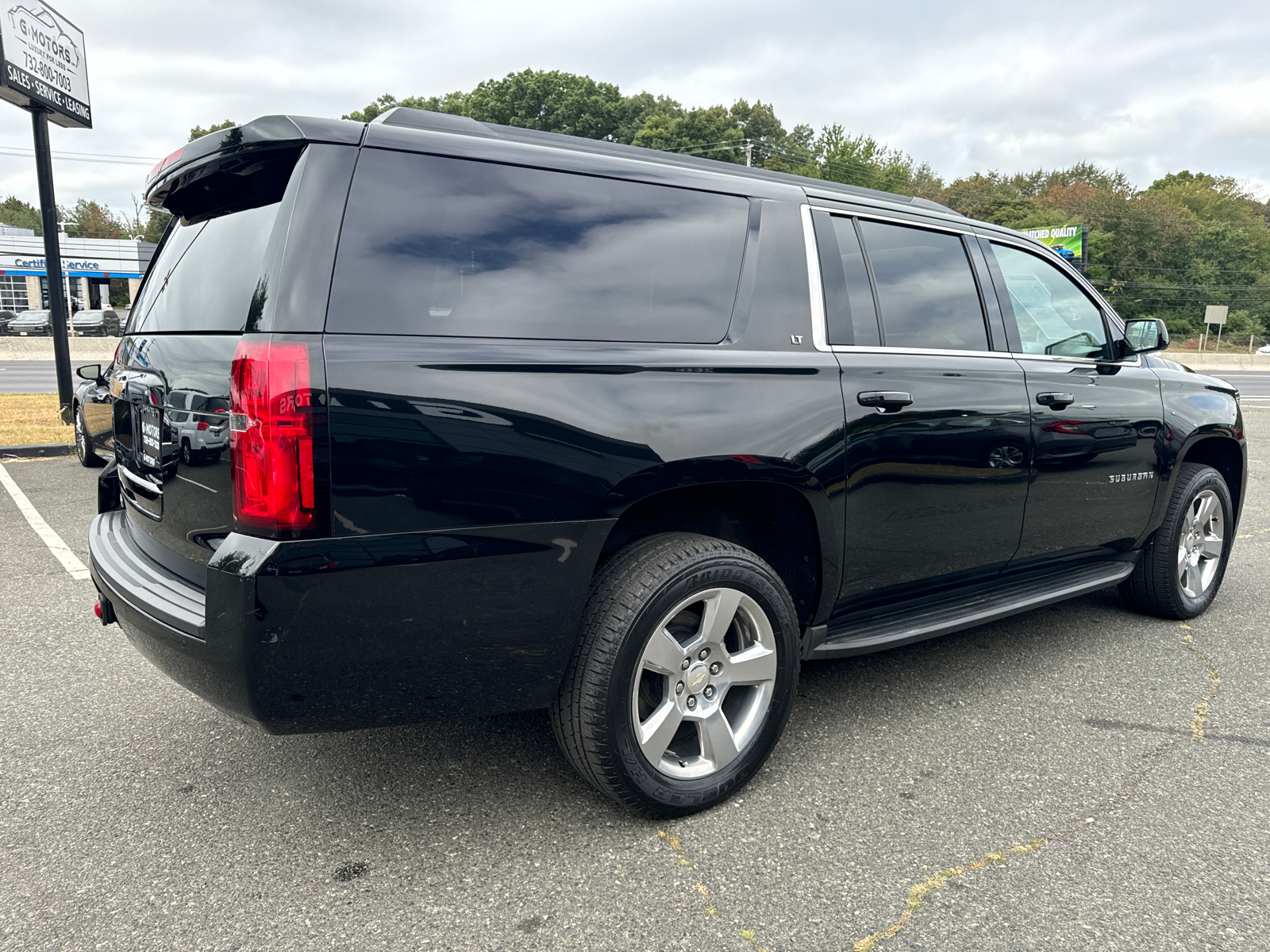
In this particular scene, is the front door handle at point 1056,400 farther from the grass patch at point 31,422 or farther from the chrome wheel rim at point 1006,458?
the grass patch at point 31,422

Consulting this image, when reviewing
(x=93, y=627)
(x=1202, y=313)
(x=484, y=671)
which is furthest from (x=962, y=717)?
(x=1202, y=313)

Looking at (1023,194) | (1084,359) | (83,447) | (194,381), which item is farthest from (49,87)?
(1023,194)

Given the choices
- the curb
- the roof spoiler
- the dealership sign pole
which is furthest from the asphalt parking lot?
the dealership sign pole

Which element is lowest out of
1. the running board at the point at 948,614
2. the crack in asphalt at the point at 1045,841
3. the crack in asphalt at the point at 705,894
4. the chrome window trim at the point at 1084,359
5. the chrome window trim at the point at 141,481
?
the crack in asphalt at the point at 1045,841

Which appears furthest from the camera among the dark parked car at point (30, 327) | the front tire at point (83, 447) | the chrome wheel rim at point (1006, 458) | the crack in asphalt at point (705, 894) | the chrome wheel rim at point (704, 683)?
the dark parked car at point (30, 327)

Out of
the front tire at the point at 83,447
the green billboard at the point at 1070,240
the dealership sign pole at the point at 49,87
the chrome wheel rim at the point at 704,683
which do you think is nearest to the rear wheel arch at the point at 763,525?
the chrome wheel rim at the point at 704,683

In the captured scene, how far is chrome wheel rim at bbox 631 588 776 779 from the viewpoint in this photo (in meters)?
2.44

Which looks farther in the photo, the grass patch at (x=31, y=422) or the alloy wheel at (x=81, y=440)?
the grass patch at (x=31, y=422)

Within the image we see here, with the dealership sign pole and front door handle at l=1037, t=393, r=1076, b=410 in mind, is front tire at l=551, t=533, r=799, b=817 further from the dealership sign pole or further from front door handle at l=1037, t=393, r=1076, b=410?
the dealership sign pole

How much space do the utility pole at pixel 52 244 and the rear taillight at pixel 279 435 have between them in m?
9.83

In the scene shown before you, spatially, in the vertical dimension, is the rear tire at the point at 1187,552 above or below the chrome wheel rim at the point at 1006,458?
below

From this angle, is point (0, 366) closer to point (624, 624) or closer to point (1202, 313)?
point (624, 624)

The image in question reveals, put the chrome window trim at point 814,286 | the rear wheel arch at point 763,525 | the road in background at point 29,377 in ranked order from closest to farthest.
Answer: the rear wheel arch at point 763,525
the chrome window trim at point 814,286
the road in background at point 29,377

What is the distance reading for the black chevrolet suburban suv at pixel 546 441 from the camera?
6.52ft
